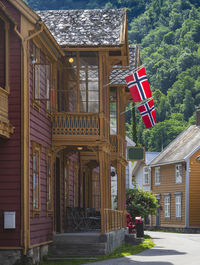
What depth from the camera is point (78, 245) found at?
2262cm

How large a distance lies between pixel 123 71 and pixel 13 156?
14.5 meters

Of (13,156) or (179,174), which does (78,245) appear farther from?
(179,174)

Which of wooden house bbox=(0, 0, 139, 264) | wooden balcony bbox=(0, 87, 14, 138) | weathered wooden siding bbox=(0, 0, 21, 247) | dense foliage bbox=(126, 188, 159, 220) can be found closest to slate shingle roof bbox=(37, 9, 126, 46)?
wooden house bbox=(0, 0, 139, 264)

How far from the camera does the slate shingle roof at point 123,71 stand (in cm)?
3180

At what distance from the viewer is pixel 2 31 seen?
62.5 feet

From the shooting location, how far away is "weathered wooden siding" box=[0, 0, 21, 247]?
1884 centimetres

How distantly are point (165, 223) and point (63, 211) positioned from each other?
34392mm

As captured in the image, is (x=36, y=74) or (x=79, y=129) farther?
(x=79, y=129)

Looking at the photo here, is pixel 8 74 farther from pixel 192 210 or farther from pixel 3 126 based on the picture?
pixel 192 210

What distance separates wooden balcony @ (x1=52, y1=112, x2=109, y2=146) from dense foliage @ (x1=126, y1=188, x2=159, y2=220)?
18.1 meters

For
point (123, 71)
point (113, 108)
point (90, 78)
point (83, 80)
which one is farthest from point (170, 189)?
point (83, 80)

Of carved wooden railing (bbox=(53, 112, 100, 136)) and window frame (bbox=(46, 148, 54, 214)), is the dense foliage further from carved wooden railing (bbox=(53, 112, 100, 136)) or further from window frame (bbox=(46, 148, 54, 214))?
carved wooden railing (bbox=(53, 112, 100, 136))

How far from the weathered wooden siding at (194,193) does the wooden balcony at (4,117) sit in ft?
120

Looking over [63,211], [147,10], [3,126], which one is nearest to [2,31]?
[3,126]
